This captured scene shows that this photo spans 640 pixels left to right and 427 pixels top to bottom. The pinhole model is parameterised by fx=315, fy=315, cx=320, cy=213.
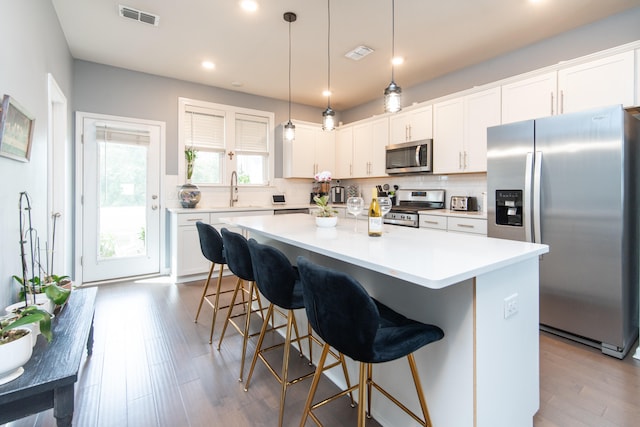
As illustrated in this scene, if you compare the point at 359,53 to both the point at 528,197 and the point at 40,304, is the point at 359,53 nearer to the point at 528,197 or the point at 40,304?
the point at 528,197

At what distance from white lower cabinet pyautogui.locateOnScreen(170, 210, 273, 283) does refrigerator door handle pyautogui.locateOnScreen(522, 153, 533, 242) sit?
3288mm

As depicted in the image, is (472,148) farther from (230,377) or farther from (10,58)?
(10,58)

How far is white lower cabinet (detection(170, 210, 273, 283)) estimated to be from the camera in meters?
4.07

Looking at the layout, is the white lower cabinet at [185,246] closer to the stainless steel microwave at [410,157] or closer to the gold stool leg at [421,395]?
the stainless steel microwave at [410,157]

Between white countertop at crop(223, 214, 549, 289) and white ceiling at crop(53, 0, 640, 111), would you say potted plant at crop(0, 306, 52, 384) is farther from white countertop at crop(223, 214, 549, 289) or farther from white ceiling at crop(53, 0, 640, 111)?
white ceiling at crop(53, 0, 640, 111)

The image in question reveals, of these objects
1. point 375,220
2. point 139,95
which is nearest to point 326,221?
point 375,220

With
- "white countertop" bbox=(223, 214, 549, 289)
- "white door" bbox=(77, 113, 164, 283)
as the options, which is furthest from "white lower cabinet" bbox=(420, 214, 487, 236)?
"white door" bbox=(77, 113, 164, 283)

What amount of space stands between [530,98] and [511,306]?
8.59 feet

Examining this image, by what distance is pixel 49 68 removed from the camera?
8.55 ft

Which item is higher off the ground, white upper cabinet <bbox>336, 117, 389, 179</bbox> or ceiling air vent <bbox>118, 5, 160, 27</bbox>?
ceiling air vent <bbox>118, 5, 160, 27</bbox>

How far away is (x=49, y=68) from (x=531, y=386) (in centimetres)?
401

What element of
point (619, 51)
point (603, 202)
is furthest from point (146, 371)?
point (619, 51)

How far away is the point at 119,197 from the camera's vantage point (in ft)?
13.6

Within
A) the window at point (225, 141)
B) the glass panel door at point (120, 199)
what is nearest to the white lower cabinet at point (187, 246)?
the glass panel door at point (120, 199)
